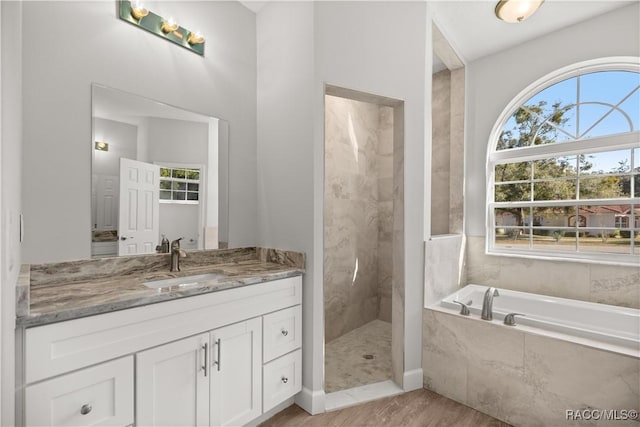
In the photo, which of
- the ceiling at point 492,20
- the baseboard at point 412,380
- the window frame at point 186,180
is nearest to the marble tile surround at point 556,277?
the baseboard at point 412,380

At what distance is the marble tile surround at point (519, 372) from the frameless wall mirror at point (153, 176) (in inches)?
71.7

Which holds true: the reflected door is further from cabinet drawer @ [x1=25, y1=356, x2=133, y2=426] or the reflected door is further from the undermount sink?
cabinet drawer @ [x1=25, y1=356, x2=133, y2=426]

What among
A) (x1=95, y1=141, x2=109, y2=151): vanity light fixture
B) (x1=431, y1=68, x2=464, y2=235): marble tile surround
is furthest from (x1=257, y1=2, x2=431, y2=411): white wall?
(x1=431, y1=68, x2=464, y2=235): marble tile surround

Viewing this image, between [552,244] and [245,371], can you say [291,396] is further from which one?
[552,244]

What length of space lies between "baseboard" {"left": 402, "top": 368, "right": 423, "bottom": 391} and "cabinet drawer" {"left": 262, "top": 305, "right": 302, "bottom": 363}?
87 cm

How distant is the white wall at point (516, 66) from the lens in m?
2.46

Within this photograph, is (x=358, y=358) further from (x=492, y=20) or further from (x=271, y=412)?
(x=492, y=20)

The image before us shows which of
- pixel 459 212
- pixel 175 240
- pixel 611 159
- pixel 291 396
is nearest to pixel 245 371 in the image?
pixel 291 396

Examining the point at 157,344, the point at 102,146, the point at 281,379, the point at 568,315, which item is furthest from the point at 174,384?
the point at 568,315

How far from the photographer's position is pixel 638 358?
4.99 feet

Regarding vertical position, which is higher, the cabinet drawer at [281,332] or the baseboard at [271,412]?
the cabinet drawer at [281,332]

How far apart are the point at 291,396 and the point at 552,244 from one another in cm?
271

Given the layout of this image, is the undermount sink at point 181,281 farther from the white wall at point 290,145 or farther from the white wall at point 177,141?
the white wall at point 177,141

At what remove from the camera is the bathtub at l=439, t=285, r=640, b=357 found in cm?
173
